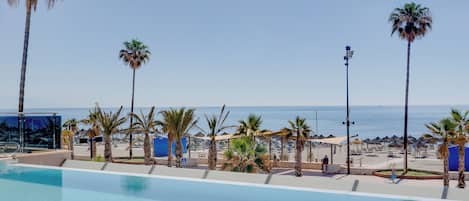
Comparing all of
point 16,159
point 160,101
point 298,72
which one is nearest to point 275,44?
point 298,72

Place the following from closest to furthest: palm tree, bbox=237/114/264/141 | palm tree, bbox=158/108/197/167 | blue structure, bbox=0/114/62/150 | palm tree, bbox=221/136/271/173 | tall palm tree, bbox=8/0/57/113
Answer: blue structure, bbox=0/114/62/150
palm tree, bbox=221/136/271/173
tall palm tree, bbox=8/0/57/113
palm tree, bbox=158/108/197/167
palm tree, bbox=237/114/264/141

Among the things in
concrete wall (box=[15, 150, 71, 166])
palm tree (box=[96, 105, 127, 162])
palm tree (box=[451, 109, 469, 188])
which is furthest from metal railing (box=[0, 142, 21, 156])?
palm tree (box=[451, 109, 469, 188])

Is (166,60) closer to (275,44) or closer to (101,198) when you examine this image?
(275,44)

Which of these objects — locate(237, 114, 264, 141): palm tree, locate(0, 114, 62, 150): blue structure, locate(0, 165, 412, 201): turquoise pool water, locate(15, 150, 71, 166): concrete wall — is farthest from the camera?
locate(237, 114, 264, 141): palm tree

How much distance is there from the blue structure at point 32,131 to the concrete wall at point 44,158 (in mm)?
504

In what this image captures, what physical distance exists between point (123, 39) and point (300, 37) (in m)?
18.8

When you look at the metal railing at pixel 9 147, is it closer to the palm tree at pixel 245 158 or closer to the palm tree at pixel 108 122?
the palm tree at pixel 245 158

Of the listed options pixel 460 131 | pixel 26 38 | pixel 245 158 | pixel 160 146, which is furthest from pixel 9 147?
pixel 160 146

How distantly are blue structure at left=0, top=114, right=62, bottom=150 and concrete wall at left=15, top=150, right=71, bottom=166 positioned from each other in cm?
50

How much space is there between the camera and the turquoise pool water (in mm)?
8195

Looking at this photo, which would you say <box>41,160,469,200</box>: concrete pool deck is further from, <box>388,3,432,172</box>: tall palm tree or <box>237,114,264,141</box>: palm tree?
<box>388,3,432,172</box>: tall palm tree

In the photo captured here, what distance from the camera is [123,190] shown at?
916 centimetres

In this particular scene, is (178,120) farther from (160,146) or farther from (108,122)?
(160,146)

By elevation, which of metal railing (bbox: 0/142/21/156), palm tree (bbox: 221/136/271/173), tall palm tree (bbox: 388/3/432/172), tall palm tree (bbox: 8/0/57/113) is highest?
tall palm tree (bbox: 388/3/432/172)
